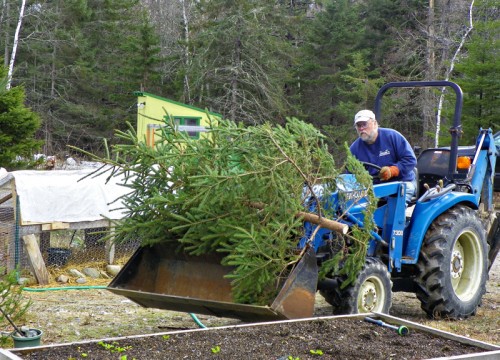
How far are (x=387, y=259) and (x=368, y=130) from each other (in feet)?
4.49

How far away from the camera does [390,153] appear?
8.23 m

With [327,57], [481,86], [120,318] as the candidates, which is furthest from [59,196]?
[327,57]

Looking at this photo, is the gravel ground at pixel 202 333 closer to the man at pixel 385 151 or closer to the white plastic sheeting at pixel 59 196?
the white plastic sheeting at pixel 59 196

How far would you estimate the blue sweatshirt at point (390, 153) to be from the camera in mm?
8156

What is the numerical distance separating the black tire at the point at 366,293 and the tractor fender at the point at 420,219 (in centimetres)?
61

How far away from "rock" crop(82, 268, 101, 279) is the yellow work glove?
17.2 ft

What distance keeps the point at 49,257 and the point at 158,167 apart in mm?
4959

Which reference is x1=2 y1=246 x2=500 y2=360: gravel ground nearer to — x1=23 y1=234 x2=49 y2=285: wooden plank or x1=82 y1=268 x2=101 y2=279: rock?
x1=82 y1=268 x2=101 y2=279: rock

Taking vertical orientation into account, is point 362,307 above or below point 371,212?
below

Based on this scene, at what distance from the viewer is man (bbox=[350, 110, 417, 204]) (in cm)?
816

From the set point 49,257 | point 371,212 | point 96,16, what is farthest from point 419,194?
point 96,16

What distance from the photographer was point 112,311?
28.8 ft

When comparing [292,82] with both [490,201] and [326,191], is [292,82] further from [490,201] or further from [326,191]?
[326,191]

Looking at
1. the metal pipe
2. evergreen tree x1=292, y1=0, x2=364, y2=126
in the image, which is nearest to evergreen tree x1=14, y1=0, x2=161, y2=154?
evergreen tree x1=292, y1=0, x2=364, y2=126
